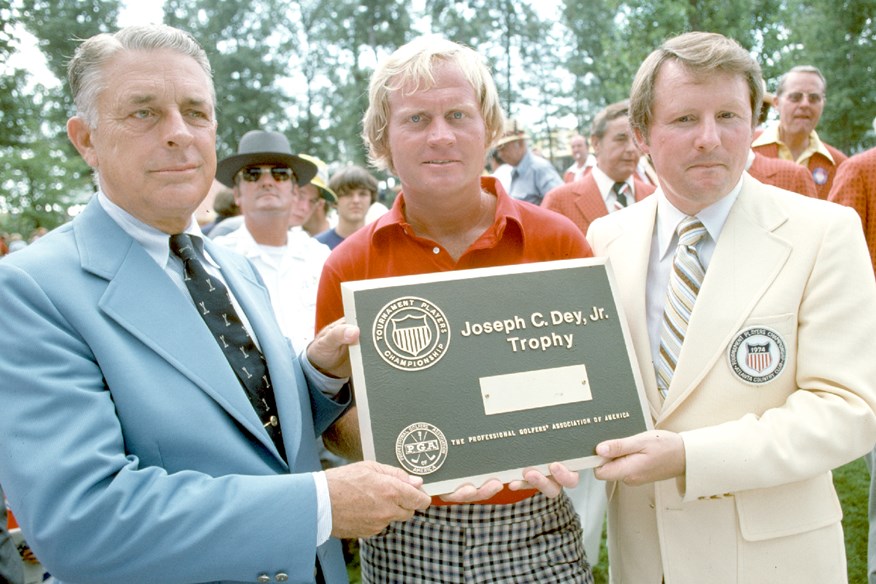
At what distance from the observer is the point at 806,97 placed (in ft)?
19.0

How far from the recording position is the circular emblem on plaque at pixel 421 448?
6.05 ft

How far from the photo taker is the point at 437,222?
245cm

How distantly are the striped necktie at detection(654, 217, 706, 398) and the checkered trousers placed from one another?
0.59m

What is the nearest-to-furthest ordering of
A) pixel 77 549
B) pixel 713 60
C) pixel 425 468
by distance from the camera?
1. pixel 77 549
2. pixel 425 468
3. pixel 713 60

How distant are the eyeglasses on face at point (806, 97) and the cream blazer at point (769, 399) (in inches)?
170

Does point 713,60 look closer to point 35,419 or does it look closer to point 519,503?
point 519,503

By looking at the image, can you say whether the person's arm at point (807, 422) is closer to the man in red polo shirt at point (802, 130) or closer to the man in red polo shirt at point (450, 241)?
the man in red polo shirt at point (450, 241)

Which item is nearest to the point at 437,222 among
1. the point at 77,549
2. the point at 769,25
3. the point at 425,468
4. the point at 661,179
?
the point at 661,179

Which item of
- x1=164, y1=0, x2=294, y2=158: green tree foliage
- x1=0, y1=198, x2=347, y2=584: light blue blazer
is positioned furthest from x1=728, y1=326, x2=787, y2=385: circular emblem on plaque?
x1=164, y1=0, x2=294, y2=158: green tree foliage

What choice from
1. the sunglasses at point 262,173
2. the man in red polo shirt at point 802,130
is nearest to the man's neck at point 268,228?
the sunglasses at point 262,173

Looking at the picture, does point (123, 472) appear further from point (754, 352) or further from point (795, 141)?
point (795, 141)

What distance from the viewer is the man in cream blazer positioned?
194 centimetres

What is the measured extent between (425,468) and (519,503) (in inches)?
20.6

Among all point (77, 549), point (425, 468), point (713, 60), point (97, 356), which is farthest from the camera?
point (713, 60)
